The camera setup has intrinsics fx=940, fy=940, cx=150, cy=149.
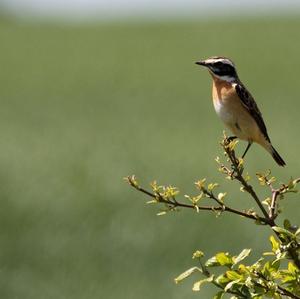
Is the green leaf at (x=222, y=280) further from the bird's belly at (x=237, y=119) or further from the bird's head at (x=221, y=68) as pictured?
the bird's belly at (x=237, y=119)

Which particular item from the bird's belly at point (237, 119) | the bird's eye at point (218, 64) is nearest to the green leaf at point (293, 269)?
the bird's eye at point (218, 64)

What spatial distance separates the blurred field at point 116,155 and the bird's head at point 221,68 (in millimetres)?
4855

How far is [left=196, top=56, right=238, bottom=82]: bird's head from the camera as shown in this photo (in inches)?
206

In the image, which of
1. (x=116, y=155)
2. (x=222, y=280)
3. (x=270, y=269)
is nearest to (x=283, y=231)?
(x=270, y=269)

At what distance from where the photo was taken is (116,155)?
15.3 m

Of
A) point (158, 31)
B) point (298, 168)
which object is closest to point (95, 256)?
point (298, 168)

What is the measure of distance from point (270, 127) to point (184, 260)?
7402mm

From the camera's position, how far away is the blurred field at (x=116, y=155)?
36.1 feet

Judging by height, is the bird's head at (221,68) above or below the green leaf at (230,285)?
above

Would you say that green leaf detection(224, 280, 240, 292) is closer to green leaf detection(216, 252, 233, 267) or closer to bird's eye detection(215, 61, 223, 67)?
green leaf detection(216, 252, 233, 267)

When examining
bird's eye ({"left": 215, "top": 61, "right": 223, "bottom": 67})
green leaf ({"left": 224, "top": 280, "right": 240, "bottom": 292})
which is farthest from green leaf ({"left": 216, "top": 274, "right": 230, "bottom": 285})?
bird's eye ({"left": 215, "top": 61, "right": 223, "bottom": 67})

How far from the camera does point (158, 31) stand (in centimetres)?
3378

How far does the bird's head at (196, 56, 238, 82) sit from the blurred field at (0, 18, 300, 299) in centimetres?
485

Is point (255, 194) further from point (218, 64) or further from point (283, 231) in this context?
point (218, 64)
